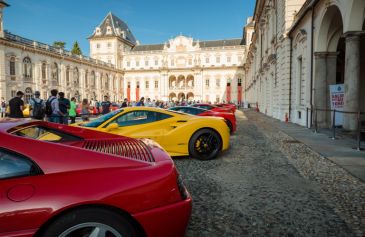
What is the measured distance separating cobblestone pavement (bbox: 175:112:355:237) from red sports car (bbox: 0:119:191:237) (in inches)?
40.5

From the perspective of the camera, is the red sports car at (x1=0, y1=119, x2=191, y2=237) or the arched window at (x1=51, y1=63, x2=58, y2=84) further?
the arched window at (x1=51, y1=63, x2=58, y2=84)

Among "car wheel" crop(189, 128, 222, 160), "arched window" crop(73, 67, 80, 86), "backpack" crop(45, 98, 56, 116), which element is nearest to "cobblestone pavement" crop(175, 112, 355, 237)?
"car wheel" crop(189, 128, 222, 160)

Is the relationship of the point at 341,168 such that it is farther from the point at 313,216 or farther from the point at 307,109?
the point at 307,109

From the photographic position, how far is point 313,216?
3484 mm

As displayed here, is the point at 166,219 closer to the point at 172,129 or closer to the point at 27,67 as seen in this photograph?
the point at 172,129

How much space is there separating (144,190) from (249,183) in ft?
10.1

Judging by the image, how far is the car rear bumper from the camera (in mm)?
2148

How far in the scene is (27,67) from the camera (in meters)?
44.1

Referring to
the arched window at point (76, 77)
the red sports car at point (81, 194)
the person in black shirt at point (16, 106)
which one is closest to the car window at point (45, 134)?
the red sports car at point (81, 194)

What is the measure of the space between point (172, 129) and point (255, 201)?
2979mm

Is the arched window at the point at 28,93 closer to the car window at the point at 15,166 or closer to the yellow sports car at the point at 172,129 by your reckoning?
the yellow sports car at the point at 172,129

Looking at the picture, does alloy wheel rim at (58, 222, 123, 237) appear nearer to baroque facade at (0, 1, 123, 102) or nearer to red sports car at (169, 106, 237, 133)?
red sports car at (169, 106, 237, 133)

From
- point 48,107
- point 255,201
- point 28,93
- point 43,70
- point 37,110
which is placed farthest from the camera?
point 43,70

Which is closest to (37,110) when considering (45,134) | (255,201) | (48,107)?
(48,107)
